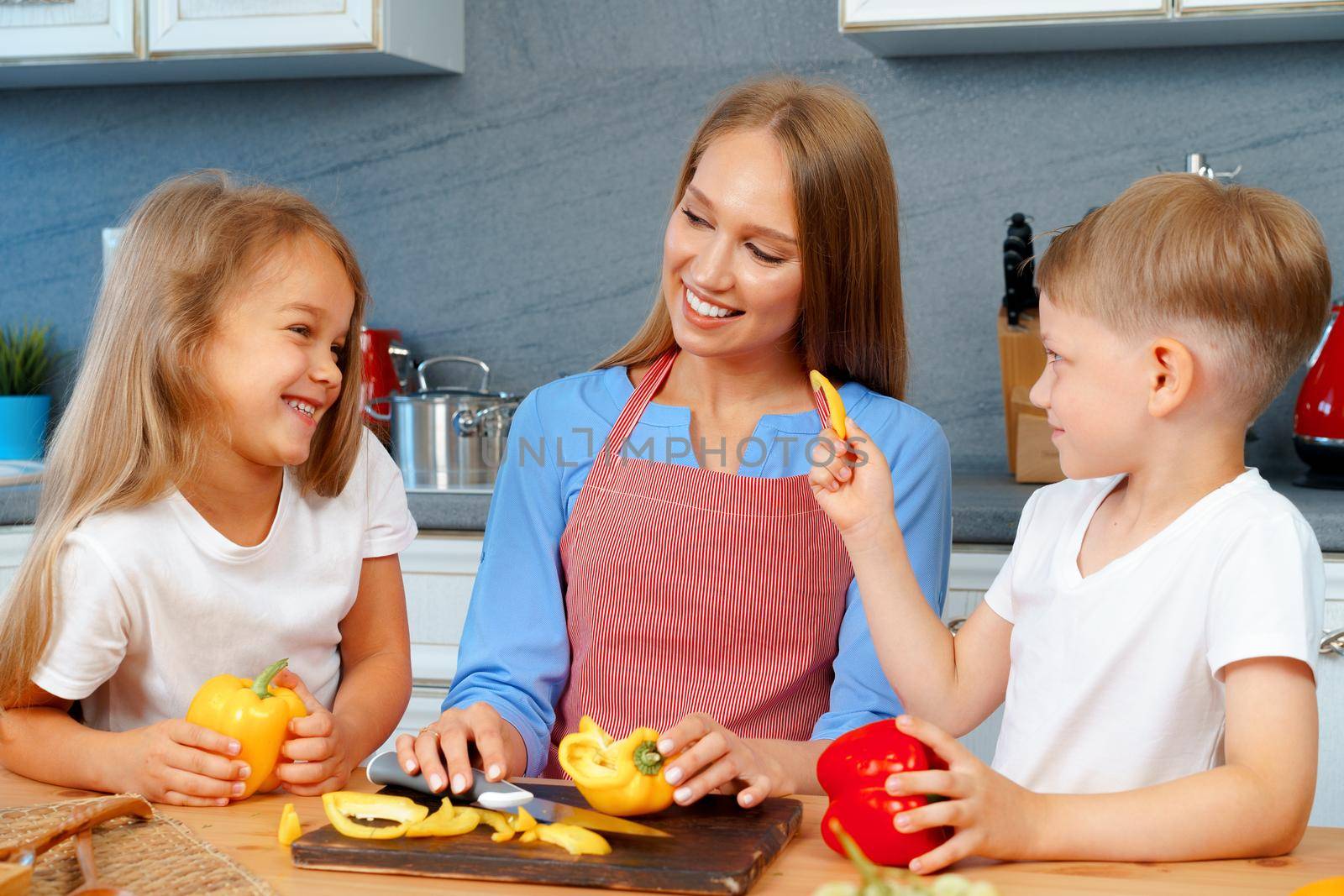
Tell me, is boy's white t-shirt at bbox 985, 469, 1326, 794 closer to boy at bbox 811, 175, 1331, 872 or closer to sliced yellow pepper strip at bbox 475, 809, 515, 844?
boy at bbox 811, 175, 1331, 872

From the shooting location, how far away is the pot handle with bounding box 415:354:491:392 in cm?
257

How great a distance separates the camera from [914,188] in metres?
2.47

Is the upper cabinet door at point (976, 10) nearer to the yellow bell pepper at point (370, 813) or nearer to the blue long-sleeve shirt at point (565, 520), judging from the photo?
the blue long-sleeve shirt at point (565, 520)

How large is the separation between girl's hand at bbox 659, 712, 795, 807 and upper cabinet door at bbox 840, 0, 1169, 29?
1.48 meters

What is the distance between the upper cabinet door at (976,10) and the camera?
206 centimetres

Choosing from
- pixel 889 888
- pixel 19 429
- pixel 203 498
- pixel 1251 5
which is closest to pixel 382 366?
pixel 19 429

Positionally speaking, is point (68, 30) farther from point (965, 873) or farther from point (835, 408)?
point (965, 873)

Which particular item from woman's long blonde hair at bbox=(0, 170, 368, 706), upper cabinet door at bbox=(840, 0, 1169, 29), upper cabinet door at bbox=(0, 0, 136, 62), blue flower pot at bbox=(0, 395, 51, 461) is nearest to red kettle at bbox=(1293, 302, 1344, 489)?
upper cabinet door at bbox=(840, 0, 1169, 29)

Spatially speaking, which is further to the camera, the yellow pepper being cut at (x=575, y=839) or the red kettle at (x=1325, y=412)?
the red kettle at (x=1325, y=412)

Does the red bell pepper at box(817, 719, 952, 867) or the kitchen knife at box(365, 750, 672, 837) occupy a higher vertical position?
the red bell pepper at box(817, 719, 952, 867)

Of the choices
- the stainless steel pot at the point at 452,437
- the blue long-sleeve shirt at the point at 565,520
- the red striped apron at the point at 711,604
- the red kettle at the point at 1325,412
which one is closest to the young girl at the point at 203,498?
the blue long-sleeve shirt at the point at 565,520

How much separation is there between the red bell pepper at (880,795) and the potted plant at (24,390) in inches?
87.0

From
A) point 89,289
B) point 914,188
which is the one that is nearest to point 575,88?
point 914,188

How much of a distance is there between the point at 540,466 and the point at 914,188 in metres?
1.32
